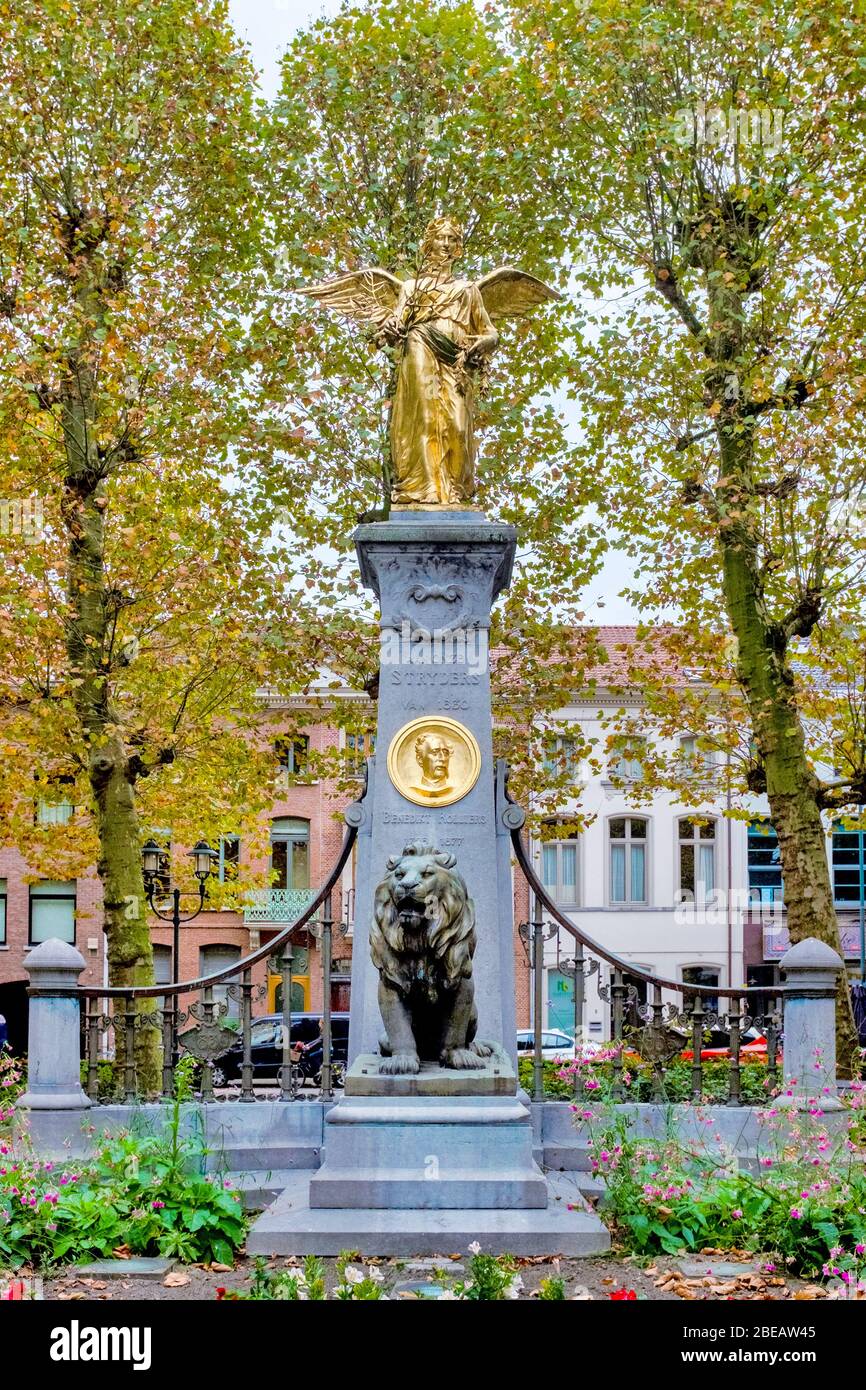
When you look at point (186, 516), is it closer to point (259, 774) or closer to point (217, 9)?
point (259, 774)

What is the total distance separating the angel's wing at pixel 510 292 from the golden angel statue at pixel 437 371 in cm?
18

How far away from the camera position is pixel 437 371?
10.5 metres

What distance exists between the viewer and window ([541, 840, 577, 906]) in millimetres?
42219

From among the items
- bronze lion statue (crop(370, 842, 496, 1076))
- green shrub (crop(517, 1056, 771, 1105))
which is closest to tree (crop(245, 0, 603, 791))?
green shrub (crop(517, 1056, 771, 1105))

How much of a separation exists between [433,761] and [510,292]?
12.1 ft

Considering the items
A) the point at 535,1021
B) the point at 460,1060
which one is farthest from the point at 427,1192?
the point at 535,1021

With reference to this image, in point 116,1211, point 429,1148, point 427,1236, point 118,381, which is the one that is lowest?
point 427,1236

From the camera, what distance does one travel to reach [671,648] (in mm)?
19500

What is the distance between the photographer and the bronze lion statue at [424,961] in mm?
8680

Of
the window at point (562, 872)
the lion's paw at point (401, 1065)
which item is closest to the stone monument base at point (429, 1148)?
the lion's paw at point (401, 1065)

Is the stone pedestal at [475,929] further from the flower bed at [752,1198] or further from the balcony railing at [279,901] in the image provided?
the balcony railing at [279,901]

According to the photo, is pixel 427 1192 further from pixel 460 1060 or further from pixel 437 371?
pixel 437 371

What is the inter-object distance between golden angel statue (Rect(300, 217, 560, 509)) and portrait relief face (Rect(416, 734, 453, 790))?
66.9 inches
